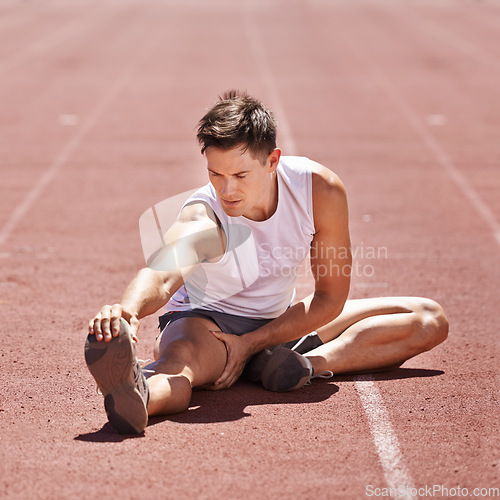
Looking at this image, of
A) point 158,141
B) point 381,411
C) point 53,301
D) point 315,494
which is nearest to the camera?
point 315,494

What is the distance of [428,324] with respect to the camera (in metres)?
4.56

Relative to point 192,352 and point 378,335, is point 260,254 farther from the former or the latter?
point 378,335

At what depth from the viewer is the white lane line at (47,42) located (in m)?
22.4

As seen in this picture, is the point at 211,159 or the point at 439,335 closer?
the point at 211,159

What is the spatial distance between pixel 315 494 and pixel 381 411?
0.96 meters

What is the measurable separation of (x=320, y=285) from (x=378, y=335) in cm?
45

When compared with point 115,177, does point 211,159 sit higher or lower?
higher

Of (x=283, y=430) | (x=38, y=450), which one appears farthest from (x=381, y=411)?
(x=38, y=450)

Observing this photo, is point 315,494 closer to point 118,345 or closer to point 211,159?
point 118,345

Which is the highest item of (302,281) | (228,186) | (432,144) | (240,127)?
(240,127)

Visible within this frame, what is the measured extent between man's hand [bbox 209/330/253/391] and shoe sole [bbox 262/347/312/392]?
12 centimetres

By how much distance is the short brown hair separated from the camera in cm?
376

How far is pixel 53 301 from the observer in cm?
608

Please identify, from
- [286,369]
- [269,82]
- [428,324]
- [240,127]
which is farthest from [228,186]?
[269,82]
